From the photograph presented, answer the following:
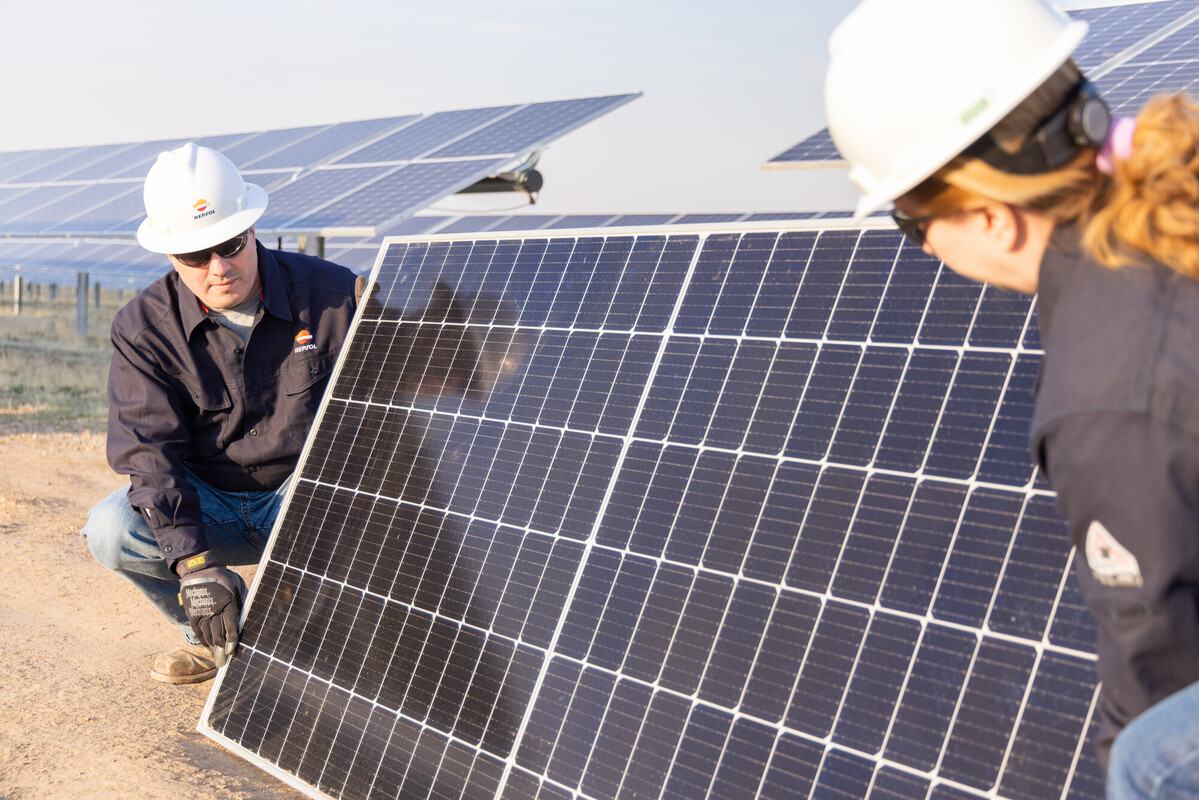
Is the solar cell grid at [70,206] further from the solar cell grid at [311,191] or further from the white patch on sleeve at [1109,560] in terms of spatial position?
the white patch on sleeve at [1109,560]

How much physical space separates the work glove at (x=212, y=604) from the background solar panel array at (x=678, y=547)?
0.09m

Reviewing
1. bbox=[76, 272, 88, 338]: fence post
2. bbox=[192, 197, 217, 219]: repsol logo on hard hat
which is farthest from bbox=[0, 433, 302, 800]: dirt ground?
bbox=[76, 272, 88, 338]: fence post

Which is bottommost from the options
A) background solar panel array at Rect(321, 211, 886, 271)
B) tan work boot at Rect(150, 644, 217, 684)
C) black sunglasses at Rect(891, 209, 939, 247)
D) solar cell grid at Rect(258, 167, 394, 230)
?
background solar panel array at Rect(321, 211, 886, 271)

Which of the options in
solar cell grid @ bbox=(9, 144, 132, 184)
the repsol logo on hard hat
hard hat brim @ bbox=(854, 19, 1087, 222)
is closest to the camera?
hard hat brim @ bbox=(854, 19, 1087, 222)

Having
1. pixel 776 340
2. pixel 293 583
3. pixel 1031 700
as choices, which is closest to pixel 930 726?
pixel 1031 700

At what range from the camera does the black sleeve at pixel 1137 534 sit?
191cm

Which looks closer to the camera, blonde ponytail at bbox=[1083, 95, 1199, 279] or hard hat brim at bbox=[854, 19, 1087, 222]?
blonde ponytail at bbox=[1083, 95, 1199, 279]

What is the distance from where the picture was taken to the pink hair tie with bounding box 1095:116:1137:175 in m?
2.12

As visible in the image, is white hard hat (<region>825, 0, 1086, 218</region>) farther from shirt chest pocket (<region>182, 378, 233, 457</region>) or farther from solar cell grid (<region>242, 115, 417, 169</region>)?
solar cell grid (<region>242, 115, 417, 169</region>)

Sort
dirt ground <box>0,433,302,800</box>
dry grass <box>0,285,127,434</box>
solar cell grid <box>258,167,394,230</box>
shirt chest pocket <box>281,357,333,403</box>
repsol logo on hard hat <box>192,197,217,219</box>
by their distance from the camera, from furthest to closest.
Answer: dry grass <box>0,285,127,434</box> → solar cell grid <box>258,167,394,230</box> → shirt chest pocket <box>281,357,333,403</box> → repsol logo on hard hat <box>192,197,217,219</box> → dirt ground <box>0,433,302,800</box>

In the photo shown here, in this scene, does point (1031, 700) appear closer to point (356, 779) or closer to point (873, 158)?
point (873, 158)

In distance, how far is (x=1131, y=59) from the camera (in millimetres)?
10789

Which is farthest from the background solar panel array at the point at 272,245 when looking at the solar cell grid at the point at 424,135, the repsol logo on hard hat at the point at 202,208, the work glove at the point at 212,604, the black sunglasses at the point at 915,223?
the black sunglasses at the point at 915,223

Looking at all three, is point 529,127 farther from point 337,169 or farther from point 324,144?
A: point 324,144
